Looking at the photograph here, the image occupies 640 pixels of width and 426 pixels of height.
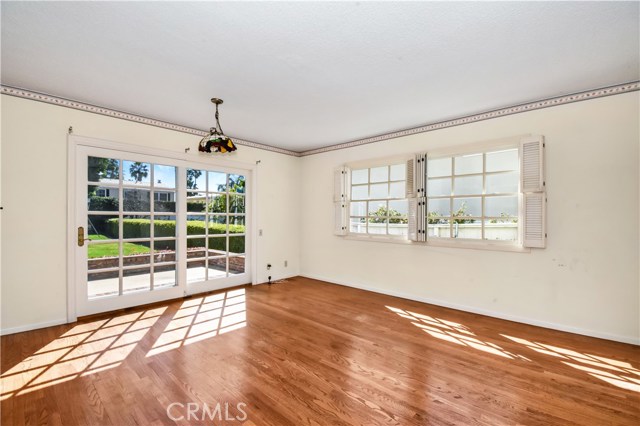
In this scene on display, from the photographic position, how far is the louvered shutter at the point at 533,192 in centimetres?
336

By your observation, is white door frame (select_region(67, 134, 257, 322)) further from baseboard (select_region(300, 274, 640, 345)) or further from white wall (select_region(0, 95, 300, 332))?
baseboard (select_region(300, 274, 640, 345))

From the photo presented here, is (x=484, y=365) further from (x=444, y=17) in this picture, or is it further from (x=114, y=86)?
(x=114, y=86)

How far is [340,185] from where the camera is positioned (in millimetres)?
5367

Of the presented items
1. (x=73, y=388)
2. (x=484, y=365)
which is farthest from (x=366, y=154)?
(x=73, y=388)

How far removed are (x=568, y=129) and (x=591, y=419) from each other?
281cm

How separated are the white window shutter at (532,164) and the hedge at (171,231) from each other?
166 inches

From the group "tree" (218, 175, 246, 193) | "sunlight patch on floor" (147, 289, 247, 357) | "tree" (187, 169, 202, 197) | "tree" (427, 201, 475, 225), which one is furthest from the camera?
"tree" (218, 175, 246, 193)

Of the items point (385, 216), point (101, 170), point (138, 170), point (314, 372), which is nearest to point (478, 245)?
point (385, 216)

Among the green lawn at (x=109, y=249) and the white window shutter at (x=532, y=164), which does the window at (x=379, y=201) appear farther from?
the green lawn at (x=109, y=249)

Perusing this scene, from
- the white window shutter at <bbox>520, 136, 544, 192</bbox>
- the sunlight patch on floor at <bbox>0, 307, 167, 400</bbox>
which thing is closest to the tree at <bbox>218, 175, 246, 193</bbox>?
the sunlight patch on floor at <bbox>0, 307, 167, 400</bbox>

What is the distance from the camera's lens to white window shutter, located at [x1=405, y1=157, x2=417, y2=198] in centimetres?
440

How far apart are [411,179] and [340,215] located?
1.46 metres

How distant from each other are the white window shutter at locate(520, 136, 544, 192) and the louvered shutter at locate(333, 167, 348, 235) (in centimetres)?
269

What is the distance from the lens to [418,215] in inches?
171
